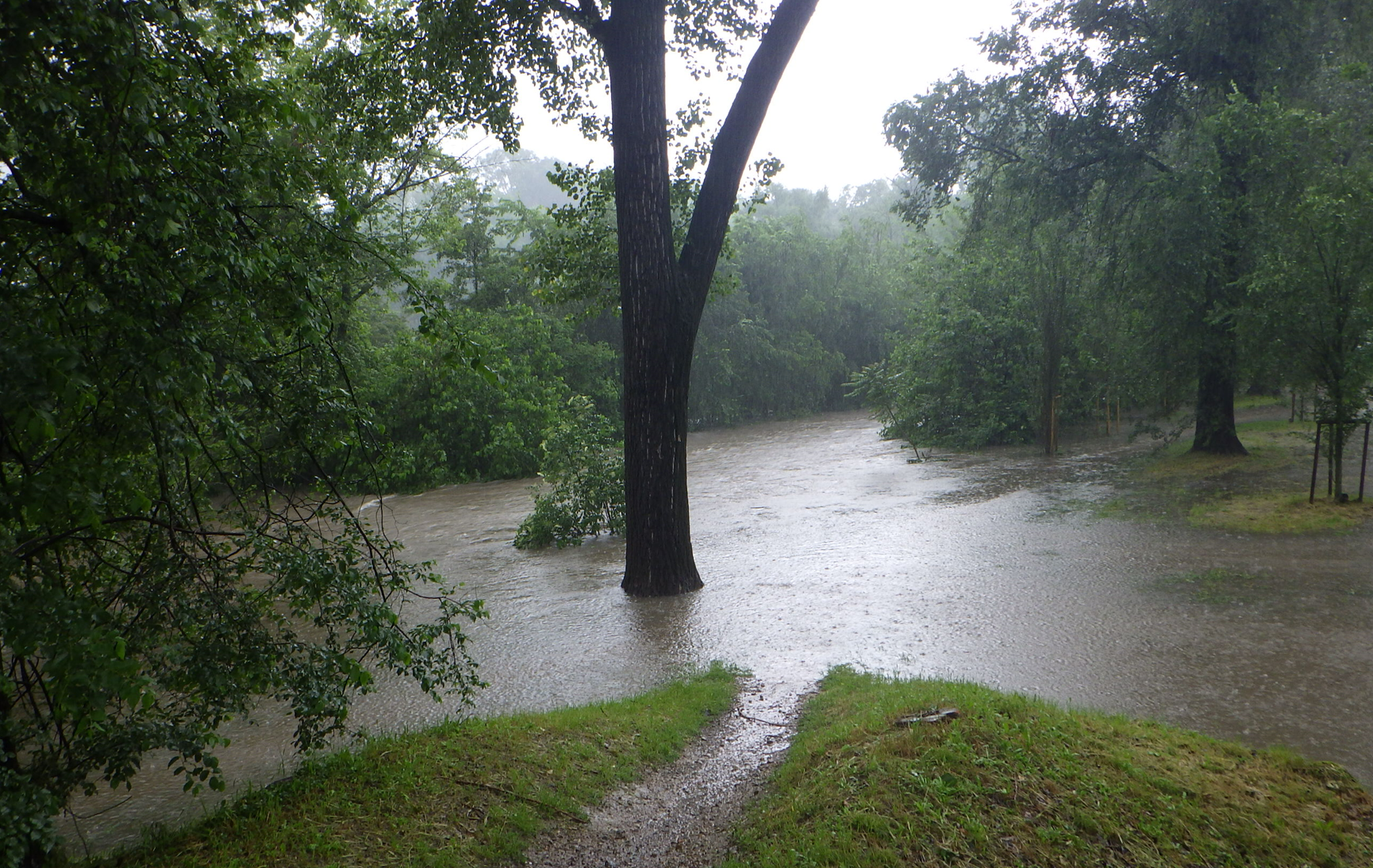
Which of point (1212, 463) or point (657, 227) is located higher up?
point (657, 227)

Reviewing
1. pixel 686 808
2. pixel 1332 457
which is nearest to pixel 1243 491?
pixel 1332 457

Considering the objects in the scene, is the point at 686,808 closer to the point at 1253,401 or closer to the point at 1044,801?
the point at 1044,801

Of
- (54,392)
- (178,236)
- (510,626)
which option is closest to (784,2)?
(510,626)

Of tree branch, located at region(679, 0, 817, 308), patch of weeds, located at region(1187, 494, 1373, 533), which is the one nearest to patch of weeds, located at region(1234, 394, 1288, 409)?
patch of weeds, located at region(1187, 494, 1373, 533)

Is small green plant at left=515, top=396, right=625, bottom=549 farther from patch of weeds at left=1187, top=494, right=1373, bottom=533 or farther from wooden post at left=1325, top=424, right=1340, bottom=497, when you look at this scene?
wooden post at left=1325, top=424, right=1340, bottom=497

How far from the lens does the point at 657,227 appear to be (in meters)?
8.94

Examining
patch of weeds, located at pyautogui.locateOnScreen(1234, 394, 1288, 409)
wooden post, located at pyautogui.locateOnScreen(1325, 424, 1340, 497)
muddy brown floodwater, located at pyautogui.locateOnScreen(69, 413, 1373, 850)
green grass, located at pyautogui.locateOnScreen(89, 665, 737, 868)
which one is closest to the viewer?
green grass, located at pyautogui.locateOnScreen(89, 665, 737, 868)

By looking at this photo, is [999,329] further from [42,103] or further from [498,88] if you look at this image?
[42,103]

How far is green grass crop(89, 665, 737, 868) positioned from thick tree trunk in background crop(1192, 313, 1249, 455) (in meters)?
13.1

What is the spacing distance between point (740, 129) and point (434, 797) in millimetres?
6753

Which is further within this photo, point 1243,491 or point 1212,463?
point 1212,463

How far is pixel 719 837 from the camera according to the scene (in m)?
4.27

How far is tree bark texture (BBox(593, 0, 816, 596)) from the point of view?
8.84 metres

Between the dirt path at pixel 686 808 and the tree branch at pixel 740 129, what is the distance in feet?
15.6
